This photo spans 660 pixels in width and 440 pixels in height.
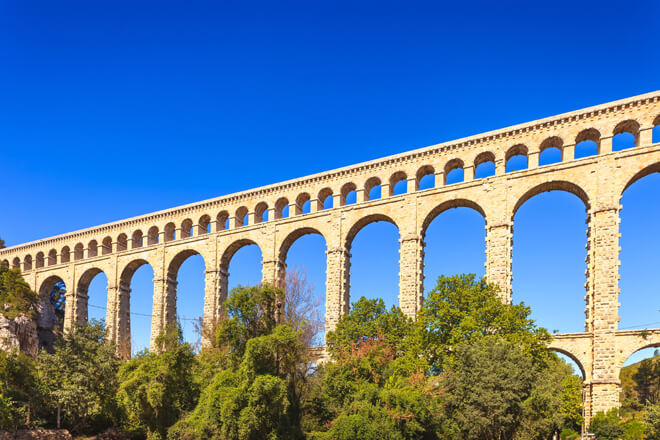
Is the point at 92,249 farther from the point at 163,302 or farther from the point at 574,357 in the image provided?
the point at 574,357

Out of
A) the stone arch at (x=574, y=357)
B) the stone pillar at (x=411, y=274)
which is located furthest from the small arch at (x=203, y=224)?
the stone arch at (x=574, y=357)

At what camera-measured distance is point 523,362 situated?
21781mm

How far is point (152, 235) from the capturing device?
143 ft

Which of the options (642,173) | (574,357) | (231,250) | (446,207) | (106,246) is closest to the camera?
(574,357)

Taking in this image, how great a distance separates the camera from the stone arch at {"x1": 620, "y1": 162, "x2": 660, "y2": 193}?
26.3 meters

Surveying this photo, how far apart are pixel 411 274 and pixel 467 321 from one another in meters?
6.92

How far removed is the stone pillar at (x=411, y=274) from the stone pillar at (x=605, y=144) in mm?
10632

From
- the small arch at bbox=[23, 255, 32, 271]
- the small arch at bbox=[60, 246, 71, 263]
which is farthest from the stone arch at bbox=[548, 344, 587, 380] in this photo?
the small arch at bbox=[23, 255, 32, 271]

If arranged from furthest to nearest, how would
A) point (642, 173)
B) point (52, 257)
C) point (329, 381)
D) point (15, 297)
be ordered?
point (52, 257)
point (15, 297)
point (642, 173)
point (329, 381)

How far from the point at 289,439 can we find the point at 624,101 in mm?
22622

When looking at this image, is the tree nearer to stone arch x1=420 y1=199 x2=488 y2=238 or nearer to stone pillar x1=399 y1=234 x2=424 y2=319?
stone pillar x1=399 y1=234 x2=424 y2=319

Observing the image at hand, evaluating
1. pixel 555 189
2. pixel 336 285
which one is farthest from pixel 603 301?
pixel 336 285

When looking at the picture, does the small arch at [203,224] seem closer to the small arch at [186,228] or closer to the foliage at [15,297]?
the small arch at [186,228]

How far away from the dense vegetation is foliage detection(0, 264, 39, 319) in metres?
13.0
